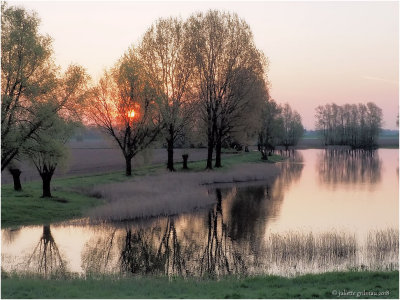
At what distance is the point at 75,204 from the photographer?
36.4m

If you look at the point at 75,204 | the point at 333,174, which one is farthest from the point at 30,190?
the point at 333,174

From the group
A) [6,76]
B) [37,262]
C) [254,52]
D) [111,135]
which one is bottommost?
[37,262]

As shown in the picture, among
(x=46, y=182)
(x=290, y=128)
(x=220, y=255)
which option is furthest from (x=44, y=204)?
(x=290, y=128)

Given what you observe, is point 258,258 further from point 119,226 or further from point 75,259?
point 119,226

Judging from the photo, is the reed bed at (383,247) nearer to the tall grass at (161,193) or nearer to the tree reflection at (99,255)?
the tree reflection at (99,255)

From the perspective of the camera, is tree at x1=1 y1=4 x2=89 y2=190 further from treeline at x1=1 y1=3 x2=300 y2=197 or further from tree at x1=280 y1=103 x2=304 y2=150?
tree at x1=280 y1=103 x2=304 y2=150

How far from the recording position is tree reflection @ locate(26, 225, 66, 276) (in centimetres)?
2098

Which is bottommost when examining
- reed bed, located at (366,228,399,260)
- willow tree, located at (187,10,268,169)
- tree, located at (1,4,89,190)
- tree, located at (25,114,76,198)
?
reed bed, located at (366,228,399,260)

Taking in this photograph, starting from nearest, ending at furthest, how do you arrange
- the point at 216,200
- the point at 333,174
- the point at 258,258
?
the point at 258,258, the point at 216,200, the point at 333,174

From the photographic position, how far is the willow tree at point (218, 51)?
60750 mm

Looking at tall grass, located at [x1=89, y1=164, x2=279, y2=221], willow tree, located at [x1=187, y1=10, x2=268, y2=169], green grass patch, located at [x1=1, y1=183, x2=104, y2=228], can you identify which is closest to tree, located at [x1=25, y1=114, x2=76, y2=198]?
green grass patch, located at [x1=1, y1=183, x2=104, y2=228]

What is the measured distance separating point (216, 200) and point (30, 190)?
17.5m

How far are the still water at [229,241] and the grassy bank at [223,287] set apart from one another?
322cm

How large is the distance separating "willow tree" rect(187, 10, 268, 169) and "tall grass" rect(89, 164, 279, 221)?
10419 millimetres
